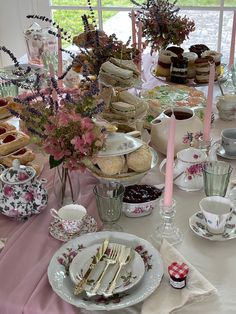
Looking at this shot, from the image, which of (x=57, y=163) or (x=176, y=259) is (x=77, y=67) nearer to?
(x=57, y=163)

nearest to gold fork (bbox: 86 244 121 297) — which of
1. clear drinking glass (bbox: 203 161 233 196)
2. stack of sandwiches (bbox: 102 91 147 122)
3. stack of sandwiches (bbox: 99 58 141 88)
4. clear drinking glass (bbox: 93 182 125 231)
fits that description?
clear drinking glass (bbox: 93 182 125 231)

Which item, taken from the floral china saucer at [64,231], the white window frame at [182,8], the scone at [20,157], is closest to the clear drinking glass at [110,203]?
the floral china saucer at [64,231]

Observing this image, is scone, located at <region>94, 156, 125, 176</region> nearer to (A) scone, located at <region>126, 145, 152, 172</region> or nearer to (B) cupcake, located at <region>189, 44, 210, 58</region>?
(A) scone, located at <region>126, 145, 152, 172</region>

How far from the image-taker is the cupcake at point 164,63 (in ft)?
6.58

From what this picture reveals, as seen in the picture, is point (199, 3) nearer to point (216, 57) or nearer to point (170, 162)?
point (216, 57)

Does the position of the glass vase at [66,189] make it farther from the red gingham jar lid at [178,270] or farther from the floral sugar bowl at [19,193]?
the red gingham jar lid at [178,270]

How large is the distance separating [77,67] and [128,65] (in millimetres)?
252

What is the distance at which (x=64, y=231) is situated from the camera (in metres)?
1.14

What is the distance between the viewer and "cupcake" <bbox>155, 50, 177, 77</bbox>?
2006mm

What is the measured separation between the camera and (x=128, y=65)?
1733 millimetres

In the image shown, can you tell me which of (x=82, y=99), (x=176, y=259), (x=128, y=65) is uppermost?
(x=82, y=99)

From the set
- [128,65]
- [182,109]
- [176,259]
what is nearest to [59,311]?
[176,259]

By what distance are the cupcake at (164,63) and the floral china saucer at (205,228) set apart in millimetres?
952

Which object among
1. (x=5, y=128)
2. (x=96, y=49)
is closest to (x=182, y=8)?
(x=96, y=49)
